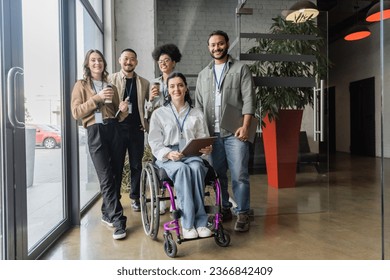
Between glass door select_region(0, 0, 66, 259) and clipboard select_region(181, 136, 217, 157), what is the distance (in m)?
0.89

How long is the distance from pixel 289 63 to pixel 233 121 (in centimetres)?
110

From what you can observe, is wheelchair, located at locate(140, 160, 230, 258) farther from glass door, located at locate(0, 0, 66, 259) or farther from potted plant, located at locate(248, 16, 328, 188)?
potted plant, located at locate(248, 16, 328, 188)

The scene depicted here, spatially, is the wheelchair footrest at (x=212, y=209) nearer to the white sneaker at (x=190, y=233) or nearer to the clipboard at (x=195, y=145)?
the white sneaker at (x=190, y=233)

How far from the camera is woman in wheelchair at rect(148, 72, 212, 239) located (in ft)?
6.22

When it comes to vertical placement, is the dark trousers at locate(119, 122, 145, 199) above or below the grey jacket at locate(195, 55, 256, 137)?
below

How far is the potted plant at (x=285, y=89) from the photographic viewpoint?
9.71ft

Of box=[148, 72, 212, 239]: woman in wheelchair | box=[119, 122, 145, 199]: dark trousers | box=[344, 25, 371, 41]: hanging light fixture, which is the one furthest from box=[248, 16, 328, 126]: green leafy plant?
box=[344, 25, 371, 41]: hanging light fixture

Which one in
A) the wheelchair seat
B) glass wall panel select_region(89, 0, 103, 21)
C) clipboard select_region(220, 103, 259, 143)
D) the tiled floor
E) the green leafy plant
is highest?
glass wall panel select_region(89, 0, 103, 21)

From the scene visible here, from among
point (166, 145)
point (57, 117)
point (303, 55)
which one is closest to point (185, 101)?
point (166, 145)

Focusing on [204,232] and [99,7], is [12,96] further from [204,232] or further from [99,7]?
[99,7]

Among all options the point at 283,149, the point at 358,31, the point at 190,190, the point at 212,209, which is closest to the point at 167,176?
the point at 190,190

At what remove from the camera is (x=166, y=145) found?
2150 millimetres

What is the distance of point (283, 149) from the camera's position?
3.46 meters

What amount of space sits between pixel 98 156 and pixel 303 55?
205 centimetres
